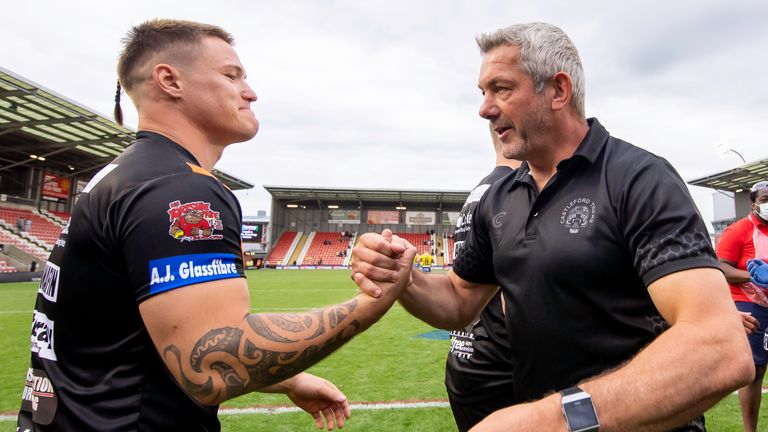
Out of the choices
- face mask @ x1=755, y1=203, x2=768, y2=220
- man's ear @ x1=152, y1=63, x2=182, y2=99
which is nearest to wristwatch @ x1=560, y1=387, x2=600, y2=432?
man's ear @ x1=152, y1=63, x2=182, y2=99

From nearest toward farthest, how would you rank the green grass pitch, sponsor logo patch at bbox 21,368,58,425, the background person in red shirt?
sponsor logo patch at bbox 21,368,58,425 < the background person in red shirt < the green grass pitch

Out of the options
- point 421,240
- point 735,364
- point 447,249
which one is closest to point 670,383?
point 735,364

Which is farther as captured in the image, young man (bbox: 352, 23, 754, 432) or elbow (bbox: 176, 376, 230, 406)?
elbow (bbox: 176, 376, 230, 406)

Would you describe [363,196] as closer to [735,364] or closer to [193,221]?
[193,221]

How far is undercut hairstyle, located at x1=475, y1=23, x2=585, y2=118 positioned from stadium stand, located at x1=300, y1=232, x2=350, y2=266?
167 feet

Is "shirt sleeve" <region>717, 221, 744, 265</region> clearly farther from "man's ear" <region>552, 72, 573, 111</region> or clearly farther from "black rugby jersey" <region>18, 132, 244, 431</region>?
"black rugby jersey" <region>18, 132, 244, 431</region>

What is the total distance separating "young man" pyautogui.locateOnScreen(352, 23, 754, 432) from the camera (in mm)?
1267

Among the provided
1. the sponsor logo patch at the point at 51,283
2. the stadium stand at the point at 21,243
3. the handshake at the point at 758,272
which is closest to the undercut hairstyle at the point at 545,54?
the sponsor logo patch at the point at 51,283

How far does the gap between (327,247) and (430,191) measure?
1477cm

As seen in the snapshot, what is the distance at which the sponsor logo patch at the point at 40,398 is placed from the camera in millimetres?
1686

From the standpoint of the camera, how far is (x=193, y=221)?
1525 millimetres

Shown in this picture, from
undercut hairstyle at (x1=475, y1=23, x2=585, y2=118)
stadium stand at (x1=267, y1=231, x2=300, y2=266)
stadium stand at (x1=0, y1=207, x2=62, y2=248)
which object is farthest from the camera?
stadium stand at (x1=267, y1=231, x2=300, y2=266)

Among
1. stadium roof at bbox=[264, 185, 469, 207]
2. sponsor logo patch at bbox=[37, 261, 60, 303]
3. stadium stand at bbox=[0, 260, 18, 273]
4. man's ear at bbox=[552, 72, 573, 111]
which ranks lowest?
stadium stand at bbox=[0, 260, 18, 273]

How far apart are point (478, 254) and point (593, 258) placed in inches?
34.4
